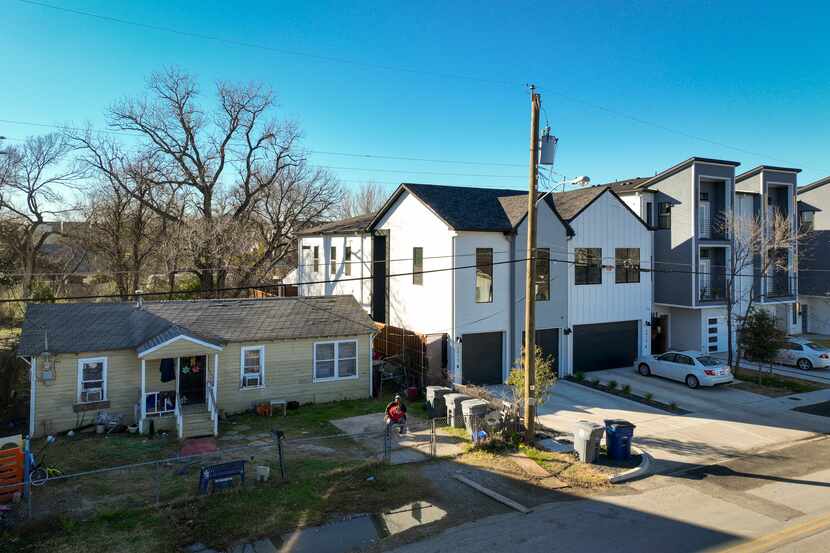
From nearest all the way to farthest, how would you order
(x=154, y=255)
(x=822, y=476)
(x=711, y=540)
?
(x=711, y=540), (x=822, y=476), (x=154, y=255)

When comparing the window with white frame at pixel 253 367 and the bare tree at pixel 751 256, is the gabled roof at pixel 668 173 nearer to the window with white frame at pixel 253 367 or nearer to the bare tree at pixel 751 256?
the bare tree at pixel 751 256

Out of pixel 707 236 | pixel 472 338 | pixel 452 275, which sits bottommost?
pixel 472 338

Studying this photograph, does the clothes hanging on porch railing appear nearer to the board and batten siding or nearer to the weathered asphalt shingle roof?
the board and batten siding

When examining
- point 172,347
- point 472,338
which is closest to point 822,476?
point 472,338

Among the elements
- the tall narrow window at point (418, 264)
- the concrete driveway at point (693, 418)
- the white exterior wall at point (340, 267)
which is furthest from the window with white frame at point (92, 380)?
the concrete driveway at point (693, 418)

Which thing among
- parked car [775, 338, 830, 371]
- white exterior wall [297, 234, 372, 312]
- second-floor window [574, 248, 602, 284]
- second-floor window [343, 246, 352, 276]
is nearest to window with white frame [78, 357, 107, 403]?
white exterior wall [297, 234, 372, 312]

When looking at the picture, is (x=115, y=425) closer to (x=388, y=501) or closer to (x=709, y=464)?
(x=388, y=501)
